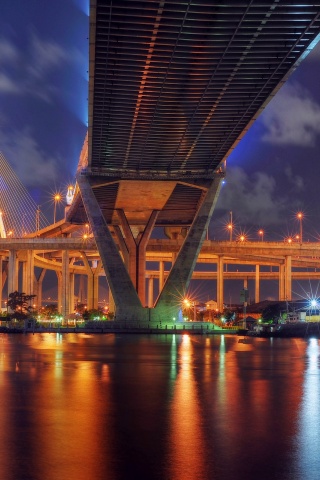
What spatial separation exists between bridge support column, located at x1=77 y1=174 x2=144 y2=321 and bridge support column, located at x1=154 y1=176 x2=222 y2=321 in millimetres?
2093

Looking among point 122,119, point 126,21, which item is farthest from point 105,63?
point 122,119

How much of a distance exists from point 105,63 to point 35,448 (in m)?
34.0

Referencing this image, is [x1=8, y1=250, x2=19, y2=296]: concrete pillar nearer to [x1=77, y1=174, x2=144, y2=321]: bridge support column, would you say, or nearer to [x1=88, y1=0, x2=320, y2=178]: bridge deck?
[x1=77, y1=174, x2=144, y2=321]: bridge support column

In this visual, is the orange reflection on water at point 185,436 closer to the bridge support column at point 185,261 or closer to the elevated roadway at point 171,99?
the elevated roadway at point 171,99

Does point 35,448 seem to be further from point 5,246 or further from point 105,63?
point 5,246

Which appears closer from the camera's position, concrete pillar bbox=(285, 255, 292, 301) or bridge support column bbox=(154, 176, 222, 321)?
bridge support column bbox=(154, 176, 222, 321)

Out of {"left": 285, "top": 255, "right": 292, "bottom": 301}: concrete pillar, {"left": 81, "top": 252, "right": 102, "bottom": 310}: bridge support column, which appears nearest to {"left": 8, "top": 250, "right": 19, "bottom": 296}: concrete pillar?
{"left": 81, "top": 252, "right": 102, "bottom": 310}: bridge support column

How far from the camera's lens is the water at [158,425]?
29.8 feet

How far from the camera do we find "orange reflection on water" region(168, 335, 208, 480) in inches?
353

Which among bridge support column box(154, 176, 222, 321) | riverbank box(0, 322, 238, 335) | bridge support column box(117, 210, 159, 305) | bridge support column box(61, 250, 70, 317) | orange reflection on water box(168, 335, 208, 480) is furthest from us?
bridge support column box(61, 250, 70, 317)

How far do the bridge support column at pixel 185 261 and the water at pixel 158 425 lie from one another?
45.0 m

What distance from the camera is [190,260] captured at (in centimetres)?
6662

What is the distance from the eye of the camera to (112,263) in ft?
218

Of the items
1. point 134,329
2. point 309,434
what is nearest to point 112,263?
point 134,329
